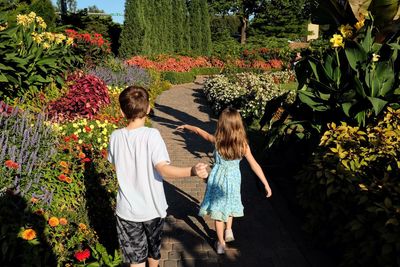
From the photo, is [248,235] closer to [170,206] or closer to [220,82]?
[170,206]

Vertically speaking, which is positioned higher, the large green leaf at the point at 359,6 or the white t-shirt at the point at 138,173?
the large green leaf at the point at 359,6

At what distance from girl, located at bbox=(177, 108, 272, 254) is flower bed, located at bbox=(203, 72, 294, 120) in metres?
5.39

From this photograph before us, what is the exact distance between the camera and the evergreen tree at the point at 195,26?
91.7 feet

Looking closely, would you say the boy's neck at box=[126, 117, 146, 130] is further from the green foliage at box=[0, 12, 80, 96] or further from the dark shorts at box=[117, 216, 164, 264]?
the green foliage at box=[0, 12, 80, 96]

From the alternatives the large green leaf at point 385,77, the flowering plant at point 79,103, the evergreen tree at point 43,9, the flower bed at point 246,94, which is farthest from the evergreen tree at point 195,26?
the large green leaf at point 385,77

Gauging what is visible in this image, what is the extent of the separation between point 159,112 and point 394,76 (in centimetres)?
829

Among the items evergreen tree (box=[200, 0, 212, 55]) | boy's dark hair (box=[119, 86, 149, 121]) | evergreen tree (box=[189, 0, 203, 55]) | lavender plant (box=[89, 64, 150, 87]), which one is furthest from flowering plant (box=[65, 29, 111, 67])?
evergreen tree (box=[200, 0, 212, 55])

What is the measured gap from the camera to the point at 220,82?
519 inches

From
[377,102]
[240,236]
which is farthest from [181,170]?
[377,102]

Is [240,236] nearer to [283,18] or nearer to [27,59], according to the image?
[27,59]

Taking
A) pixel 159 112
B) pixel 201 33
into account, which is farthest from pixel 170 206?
pixel 201 33

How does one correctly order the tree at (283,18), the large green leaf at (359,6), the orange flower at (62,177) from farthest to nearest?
the tree at (283,18) < the large green leaf at (359,6) < the orange flower at (62,177)

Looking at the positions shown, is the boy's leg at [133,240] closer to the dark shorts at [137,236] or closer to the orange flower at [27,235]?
the dark shorts at [137,236]

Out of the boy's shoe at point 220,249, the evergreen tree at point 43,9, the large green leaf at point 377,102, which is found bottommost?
the boy's shoe at point 220,249
